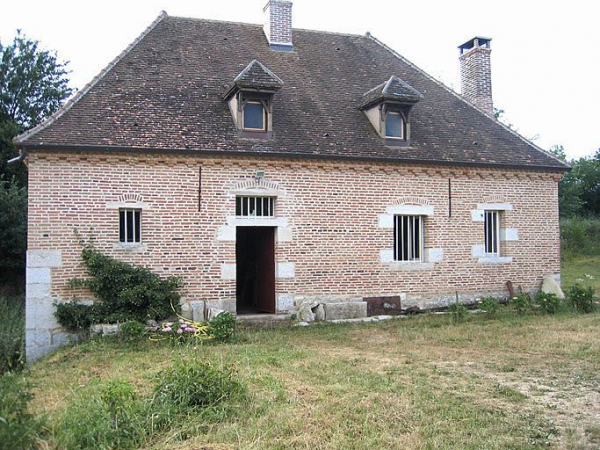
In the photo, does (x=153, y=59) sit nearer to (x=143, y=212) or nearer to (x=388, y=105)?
(x=143, y=212)

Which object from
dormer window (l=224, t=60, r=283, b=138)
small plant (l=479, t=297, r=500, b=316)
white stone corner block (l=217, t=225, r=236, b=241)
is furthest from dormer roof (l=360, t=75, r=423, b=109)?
small plant (l=479, t=297, r=500, b=316)

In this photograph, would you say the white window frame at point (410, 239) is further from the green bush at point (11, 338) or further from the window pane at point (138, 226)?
the green bush at point (11, 338)

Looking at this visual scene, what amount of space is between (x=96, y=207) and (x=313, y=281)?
4.94m

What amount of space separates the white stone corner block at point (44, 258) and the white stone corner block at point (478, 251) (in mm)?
9572

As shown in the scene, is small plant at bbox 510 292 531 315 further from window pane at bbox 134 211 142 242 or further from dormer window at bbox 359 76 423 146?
window pane at bbox 134 211 142 242

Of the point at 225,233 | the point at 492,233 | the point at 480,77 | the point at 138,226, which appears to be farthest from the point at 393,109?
the point at 138,226

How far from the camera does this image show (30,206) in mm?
11578

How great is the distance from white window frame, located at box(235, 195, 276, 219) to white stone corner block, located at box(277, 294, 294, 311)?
1806 millimetres

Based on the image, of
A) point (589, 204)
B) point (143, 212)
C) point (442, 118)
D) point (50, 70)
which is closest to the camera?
point (143, 212)

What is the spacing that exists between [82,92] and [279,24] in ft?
19.9

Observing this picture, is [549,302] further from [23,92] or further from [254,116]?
[23,92]

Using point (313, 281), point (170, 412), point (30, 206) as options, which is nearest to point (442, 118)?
point (313, 281)

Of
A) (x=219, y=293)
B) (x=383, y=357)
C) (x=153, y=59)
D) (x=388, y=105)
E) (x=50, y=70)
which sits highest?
(x=50, y=70)

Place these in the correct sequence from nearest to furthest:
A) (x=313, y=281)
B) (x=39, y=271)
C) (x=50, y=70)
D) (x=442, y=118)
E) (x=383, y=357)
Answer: (x=383, y=357) → (x=39, y=271) → (x=313, y=281) → (x=442, y=118) → (x=50, y=70)
